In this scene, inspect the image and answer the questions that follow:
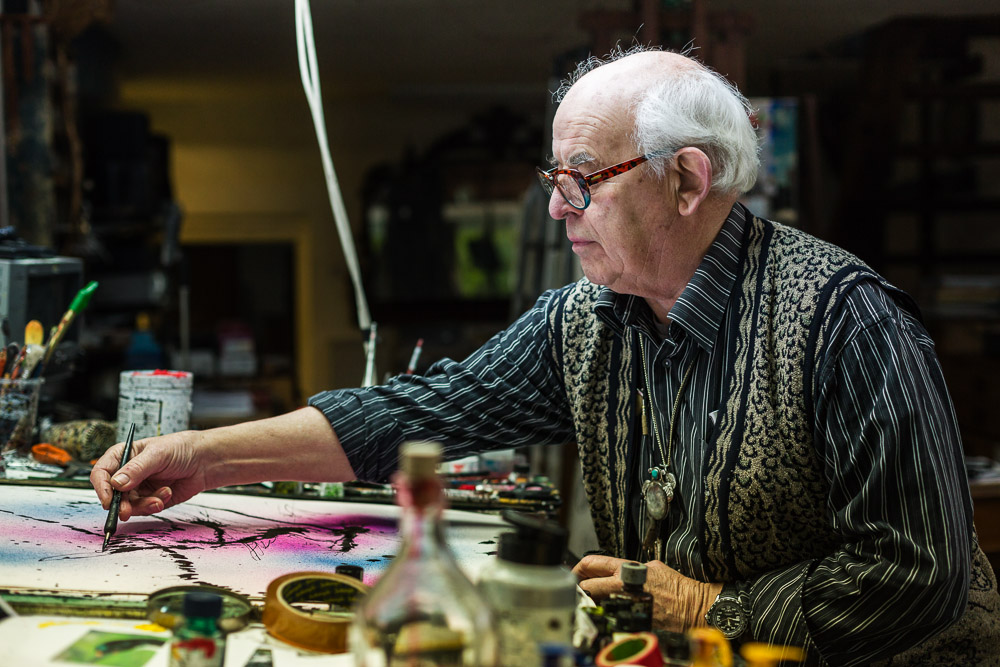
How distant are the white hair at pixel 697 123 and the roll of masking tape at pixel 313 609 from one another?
0.78m

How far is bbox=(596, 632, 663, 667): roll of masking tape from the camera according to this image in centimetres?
89

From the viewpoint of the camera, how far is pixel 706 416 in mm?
1440

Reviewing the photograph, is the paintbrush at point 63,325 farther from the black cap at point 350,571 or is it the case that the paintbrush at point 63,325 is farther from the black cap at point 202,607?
the black cap at point 202,607

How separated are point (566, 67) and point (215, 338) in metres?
3.54

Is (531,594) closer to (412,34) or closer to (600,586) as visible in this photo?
(600,586)

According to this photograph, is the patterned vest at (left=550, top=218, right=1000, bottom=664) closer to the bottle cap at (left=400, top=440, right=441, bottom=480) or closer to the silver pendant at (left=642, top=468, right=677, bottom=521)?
the silver pendant at (left=642, top=468, right=677, bottom=521)

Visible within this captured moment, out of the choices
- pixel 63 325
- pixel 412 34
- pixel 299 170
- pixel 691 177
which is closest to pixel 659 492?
pixel 691 177

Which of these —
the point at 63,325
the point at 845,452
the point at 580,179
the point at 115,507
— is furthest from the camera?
the point at 63,325

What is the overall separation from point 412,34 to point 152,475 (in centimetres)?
416

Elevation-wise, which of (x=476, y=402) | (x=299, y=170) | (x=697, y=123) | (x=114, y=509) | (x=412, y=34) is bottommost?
(x=114, y=509)

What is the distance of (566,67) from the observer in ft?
10.2

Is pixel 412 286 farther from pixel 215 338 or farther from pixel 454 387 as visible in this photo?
pixel 454 387

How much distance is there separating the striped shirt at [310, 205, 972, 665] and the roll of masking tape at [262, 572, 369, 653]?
49 cm

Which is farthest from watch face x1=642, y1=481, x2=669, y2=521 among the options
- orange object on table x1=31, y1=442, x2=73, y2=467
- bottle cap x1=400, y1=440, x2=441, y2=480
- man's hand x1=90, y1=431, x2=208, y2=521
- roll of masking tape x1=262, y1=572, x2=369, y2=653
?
orange object on table x1=31, y1=442, x2=73, y2=467
